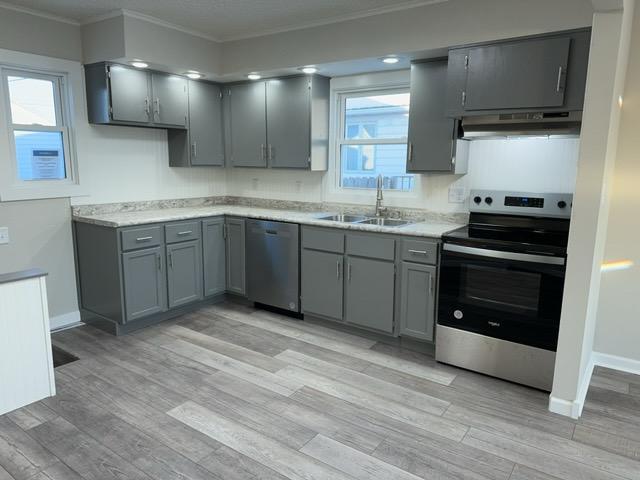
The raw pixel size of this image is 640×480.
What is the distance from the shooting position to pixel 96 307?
3936 millimetres

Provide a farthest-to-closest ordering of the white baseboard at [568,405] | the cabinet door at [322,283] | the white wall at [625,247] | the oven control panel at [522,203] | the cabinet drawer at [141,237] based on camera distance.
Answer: the cabinet door at [322,283], the cabinet drawer at [141,237], the oven control panel at [522,203], the white wall at [625,247], the white baseboard at [568,405]

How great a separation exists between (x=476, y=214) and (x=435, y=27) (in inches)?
55.9

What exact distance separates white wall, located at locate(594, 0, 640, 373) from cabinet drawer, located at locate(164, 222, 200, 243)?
337 centimetres

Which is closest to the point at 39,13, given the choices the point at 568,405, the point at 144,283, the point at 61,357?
the point at 144,283

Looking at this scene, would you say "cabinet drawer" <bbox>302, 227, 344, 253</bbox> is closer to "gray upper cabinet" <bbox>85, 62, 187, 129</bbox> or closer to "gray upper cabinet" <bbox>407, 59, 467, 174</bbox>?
"gray upper cabinet" <bbox>407, 59, 467, 174</bbox>

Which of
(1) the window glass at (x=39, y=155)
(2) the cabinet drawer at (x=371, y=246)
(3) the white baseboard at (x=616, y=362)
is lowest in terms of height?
(3) the white baseboard at (x=616, y=362)

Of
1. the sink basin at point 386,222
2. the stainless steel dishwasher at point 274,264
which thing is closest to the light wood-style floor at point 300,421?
the stainless steel dishwasher at point 274,264

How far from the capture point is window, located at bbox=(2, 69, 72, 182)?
11.8 ft

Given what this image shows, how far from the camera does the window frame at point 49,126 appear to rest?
139 inches

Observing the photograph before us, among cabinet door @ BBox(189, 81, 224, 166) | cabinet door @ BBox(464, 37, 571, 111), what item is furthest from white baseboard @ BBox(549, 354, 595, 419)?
cabinet door @ BBox(189, 81, 224, 166)

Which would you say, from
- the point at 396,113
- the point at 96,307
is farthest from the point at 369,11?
the point at 96,307

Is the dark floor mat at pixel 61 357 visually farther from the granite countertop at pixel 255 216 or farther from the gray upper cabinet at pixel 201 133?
the gray upper cabinet at pixel 201 133

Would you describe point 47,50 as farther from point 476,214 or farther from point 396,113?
point 476,214

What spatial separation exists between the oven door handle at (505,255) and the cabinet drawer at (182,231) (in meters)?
2.29
